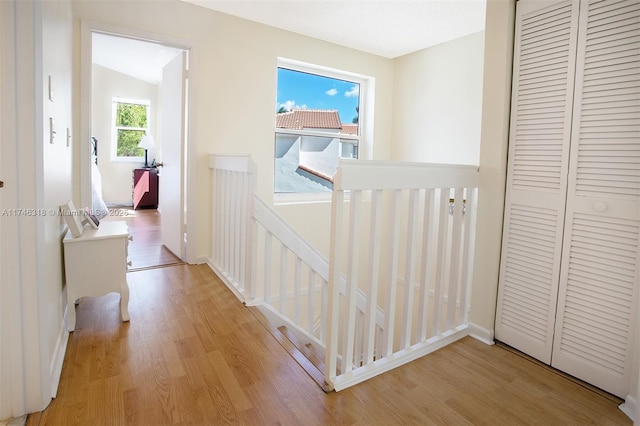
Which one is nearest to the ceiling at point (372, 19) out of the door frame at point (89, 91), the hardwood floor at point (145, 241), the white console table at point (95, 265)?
the door frame at point (89, 91)

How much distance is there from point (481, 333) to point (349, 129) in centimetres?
275

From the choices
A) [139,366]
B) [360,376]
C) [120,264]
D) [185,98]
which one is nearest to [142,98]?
[185,98]

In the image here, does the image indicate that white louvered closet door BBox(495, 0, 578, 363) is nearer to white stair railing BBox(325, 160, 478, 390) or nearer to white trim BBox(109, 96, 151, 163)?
white stair railing BBox(325, 160, 478, 390)

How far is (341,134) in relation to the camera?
414 centimetres

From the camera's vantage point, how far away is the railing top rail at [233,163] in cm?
239

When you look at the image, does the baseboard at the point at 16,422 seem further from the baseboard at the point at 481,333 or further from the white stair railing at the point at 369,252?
the baseboard at the point at 481,333

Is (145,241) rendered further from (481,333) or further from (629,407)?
(629,407)

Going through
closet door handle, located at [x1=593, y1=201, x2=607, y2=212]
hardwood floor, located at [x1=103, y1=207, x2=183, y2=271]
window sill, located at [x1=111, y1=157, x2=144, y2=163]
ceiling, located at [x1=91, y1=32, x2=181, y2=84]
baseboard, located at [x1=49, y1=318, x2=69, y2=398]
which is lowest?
baseboard, located at [x1=49, y1=318, x2=69, y2=398]

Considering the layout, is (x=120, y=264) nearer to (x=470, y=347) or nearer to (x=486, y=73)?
(x=470, y=347)

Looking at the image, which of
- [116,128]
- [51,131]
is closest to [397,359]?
[51,131]

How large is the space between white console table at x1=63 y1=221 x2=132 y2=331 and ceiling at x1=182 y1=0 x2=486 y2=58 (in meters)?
2.02

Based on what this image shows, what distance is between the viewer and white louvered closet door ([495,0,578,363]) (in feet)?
5.88

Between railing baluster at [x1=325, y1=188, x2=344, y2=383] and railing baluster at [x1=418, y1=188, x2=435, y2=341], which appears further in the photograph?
railing baluster at [x1=418, y1=188, x2=435, y2=341]

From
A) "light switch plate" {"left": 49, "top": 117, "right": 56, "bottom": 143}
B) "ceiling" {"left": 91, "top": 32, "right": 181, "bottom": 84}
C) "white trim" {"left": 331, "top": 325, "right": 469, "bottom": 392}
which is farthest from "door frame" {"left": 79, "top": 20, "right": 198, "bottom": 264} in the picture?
"white trim" {"left": 331, "top": 325, "right": 469, "bottom": 392}
